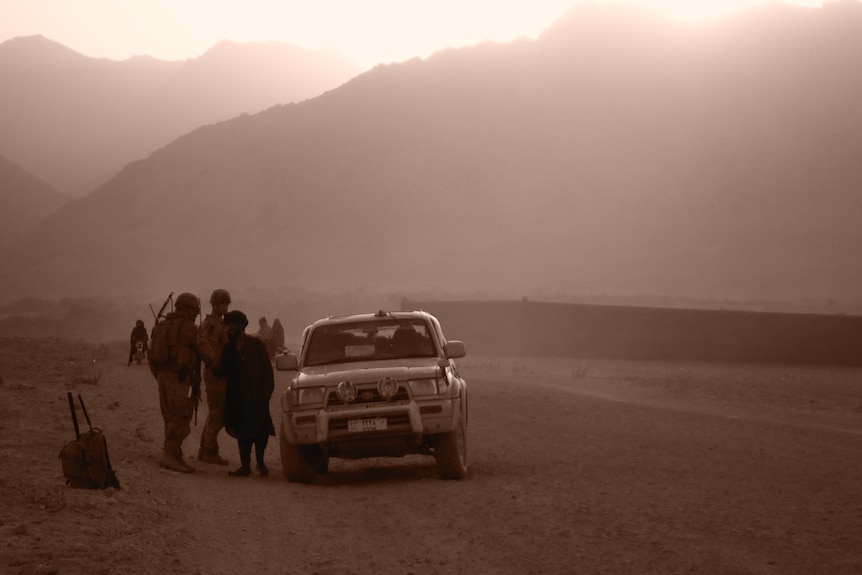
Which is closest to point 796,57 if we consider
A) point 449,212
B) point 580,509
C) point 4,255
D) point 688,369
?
point 449,212

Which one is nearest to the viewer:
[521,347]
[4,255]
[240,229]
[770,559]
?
[770,559]

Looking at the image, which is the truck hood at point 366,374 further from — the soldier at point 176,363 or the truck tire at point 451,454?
the soldier at point 176,363

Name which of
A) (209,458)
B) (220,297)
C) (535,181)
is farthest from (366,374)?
(535,181)

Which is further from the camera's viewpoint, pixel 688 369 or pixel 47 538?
pixel 688 369

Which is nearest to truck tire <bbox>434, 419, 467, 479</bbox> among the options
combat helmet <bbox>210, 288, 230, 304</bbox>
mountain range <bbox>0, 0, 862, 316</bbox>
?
combat helmet <bbox>210, 288, 230, 304</bbox>

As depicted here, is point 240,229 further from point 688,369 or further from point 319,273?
point 688,369

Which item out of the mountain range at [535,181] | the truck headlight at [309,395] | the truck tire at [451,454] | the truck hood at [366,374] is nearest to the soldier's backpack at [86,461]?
the truck headlight at [309,395]

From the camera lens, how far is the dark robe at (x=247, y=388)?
13727mm

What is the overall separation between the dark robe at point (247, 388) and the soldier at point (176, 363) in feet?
1.50

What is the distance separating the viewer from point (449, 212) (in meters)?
116

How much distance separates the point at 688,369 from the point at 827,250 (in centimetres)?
7411

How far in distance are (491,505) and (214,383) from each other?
14.0 feet

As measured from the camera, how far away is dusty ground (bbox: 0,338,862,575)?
8656 mm

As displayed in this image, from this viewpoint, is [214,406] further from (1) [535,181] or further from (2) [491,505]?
(1) [535,181]
